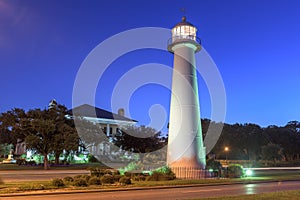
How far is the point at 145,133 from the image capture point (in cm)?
5206

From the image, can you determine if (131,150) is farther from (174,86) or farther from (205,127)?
(174,86)

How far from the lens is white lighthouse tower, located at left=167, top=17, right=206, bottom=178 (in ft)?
75.9

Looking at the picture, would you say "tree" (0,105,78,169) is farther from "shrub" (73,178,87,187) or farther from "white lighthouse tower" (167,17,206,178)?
"shrub" (73,178,87,187)

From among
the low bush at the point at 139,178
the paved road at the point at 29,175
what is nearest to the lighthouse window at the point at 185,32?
the low bush at the point at 139,178

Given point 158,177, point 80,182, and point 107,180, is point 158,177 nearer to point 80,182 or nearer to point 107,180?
point 107,180

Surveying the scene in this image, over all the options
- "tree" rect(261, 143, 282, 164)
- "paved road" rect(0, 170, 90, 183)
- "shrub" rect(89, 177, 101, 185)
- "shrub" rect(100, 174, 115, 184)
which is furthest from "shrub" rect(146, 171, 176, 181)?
"tree" rect(261, 143, 282, 164)

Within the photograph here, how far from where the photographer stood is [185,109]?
23.4 meters

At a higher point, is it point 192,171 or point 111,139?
point 111,139

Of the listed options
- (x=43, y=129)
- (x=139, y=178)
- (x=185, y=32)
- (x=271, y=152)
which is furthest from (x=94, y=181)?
(x=271, y=152)

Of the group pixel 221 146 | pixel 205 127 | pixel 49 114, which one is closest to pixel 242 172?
pixel 49 114

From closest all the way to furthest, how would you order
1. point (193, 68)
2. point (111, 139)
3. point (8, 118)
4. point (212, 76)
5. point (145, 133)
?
point (193, 68)
point (212, 76)
point (8, 118)
point (145, 133)
point (111, 139)

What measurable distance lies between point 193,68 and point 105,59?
728 cm

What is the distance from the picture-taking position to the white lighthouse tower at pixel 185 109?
75.9 feet

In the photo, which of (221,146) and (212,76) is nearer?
(212,76)
